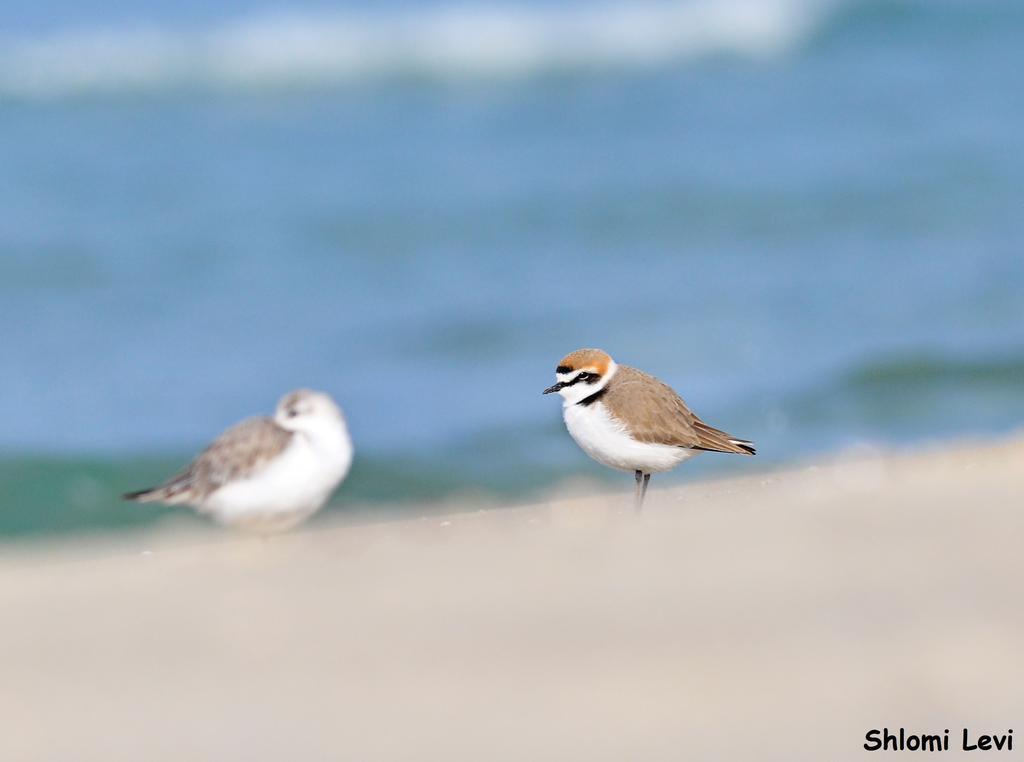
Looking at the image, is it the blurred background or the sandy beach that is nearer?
the sandy beach

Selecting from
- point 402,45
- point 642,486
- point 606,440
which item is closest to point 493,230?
point 402,45

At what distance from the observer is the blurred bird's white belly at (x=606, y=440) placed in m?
4.59

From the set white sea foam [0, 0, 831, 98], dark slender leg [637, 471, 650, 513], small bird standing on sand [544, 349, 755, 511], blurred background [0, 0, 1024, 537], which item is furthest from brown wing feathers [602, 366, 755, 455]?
white sea foam [0, 0, 831, 98]

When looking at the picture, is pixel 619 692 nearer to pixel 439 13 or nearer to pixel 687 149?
pixel 687 149

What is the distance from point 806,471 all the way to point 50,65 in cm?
1938

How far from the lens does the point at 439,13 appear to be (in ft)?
88.5

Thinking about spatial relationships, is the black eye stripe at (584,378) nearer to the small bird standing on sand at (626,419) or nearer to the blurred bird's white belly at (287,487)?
the small bird standing on sand at (626,419)

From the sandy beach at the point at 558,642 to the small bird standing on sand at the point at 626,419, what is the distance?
33 cm

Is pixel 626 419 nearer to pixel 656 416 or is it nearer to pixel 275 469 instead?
pixel 656 416

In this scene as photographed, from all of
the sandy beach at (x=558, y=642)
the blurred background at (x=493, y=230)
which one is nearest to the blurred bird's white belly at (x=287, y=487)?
the sandy beach at (x=558, y=642)

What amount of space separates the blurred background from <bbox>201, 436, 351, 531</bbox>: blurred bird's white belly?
13.9 feet

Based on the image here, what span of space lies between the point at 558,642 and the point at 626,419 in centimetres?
73

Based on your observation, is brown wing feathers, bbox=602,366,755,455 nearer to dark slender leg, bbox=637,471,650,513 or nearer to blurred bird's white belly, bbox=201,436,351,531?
dark slender leg, bbox=637,471,650,513

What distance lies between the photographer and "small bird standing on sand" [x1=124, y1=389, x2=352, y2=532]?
5102mm
